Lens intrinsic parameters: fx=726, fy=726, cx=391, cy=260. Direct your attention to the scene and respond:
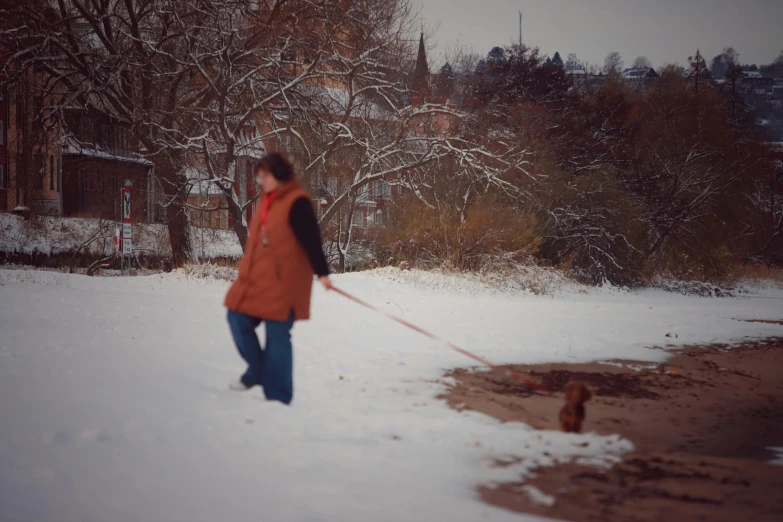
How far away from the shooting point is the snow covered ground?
4.21 m

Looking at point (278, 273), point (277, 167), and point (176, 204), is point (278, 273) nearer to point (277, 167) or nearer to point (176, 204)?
point (277, 167)

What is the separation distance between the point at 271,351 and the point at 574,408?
8.46 ft

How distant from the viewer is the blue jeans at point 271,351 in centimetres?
607

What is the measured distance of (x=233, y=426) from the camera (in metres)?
5.64

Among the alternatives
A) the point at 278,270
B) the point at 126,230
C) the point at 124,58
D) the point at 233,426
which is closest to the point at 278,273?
the point at 278,270

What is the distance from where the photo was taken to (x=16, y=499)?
402 centimetres

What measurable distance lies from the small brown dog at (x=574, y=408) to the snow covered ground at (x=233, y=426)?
0.14 meters

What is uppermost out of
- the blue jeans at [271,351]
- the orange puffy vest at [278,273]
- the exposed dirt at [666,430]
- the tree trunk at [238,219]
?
the tree trunk at [238,219]

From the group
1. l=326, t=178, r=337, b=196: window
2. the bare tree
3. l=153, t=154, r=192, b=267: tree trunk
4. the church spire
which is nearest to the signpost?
l=153, t=154, r=192, b=267: tree trunk

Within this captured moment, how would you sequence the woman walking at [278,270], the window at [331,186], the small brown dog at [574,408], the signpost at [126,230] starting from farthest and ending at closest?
the window at [331,186] → the signpost at [126,230] → the woman walking at [278,270] → the small brown dog at [574,408]

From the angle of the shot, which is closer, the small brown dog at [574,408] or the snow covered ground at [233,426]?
the snow covered ground at [233,426]

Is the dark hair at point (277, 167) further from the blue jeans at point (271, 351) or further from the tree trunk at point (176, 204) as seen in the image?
the tree trunk at point (176, 204)

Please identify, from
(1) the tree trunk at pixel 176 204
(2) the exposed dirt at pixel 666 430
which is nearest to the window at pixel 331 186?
(1) the tree trunk at pixel 176 204

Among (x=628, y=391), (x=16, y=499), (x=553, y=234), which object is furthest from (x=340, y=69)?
(x=16, y=499)
